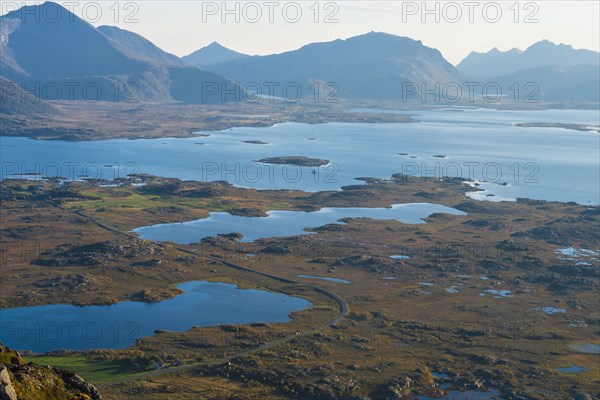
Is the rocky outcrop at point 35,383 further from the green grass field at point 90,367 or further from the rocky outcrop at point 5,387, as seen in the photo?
the green grass field at point 90,367

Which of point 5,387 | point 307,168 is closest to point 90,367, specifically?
point 5,387

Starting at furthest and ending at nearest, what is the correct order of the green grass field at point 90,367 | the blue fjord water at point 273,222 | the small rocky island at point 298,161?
the small rocky island at point 298,161 < the blue fjord water at point 273,222 < the green grass field at point 90,367

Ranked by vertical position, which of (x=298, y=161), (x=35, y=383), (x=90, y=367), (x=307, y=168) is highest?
(x=298, y=161)

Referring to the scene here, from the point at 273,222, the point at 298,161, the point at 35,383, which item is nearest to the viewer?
the point at 35,383

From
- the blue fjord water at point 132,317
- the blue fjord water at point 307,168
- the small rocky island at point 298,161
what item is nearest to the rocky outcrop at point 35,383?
the blue fjord water at point 132,317

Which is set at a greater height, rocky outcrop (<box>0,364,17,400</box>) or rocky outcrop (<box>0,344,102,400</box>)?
rocky outcrop (<box>0,364,17,400</box>)

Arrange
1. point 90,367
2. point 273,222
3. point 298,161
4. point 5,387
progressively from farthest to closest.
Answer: point 298,161 → point 273,222 → point 90,367 → point 5,387

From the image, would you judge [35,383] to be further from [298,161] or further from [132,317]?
[298,161]

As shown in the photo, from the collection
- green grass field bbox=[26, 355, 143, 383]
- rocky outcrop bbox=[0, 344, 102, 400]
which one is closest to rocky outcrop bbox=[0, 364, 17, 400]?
rocky outcrop bbox=[0, 344, 102, 400]

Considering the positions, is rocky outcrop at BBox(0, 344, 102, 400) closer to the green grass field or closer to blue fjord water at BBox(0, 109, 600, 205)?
the green grass field

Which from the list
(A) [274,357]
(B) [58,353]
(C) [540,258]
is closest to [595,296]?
(C) [540,258]

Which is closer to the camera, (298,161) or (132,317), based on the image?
(132,317)

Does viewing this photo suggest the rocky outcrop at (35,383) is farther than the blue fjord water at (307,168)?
No

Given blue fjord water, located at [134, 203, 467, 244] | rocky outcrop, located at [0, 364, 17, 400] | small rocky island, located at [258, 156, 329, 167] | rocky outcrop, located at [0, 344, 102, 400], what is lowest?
blue fjord water, located at [134, 203, 467, 244]
